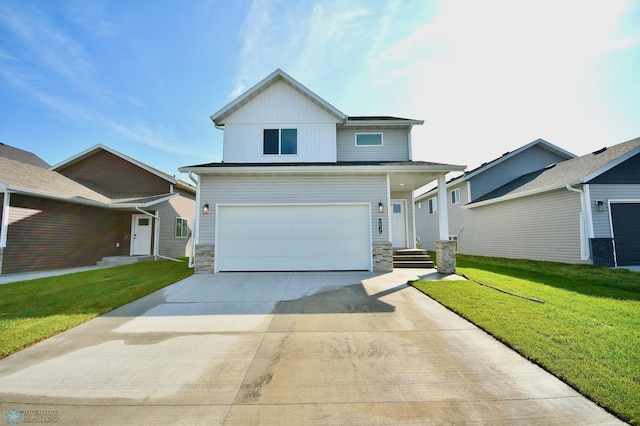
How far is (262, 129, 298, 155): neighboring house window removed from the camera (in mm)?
10641

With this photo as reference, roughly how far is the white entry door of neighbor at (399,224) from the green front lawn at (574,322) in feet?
14.0

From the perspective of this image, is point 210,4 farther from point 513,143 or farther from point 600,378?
point 513,143

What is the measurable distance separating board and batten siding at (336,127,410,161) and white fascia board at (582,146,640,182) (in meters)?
6.47

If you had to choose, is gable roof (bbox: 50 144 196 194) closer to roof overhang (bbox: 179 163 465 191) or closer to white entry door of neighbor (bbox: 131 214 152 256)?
white entry door of neighbor (bbox: 131 214 152 256)

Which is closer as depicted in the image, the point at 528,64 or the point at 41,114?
the point at 528,64

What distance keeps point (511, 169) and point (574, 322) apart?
45.5 ft

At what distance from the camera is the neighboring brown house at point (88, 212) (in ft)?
31.2

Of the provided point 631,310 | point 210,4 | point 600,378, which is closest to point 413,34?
point 210,4

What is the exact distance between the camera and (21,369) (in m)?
2.98

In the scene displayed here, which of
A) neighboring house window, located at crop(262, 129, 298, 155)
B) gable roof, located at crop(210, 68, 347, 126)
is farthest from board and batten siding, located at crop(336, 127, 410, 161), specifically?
neighboring house window, located at crop(262, 129, 298, 155)

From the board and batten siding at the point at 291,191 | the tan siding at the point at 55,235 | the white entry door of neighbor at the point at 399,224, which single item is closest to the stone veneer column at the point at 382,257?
the board and batten siding at the point at 291,191

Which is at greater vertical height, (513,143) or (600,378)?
(513,143)

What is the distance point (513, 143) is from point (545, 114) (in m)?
5.44

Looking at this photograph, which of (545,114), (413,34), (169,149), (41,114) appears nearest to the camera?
(413,34)
